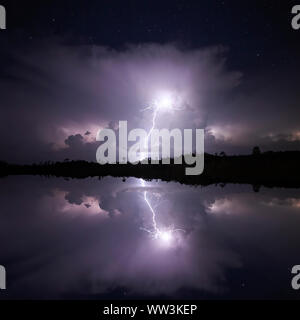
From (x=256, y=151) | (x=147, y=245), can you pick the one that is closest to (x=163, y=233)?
(x=147, y=245)

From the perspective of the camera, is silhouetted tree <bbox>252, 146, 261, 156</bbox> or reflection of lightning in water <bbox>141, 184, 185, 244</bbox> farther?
silhouetted tree <bbox>252, 146, 261, 156</bbox>

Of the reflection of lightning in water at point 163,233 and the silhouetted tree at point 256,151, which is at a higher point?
the silhouetted tree at point 256,151

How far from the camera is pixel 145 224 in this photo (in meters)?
10.4

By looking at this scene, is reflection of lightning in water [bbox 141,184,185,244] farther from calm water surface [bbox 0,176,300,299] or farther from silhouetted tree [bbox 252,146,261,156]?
silhouetted tree [bbox 252,146,261,156]

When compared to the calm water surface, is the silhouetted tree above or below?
above

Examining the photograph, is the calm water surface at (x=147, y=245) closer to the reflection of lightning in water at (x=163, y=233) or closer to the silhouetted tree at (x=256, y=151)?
the reflection of lightning in water at (x=163, y=233)

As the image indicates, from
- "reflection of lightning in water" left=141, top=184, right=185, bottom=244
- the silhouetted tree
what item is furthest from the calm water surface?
the silhouetted tree

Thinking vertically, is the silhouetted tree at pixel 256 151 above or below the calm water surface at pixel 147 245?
above

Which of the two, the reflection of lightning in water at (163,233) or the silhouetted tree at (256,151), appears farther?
the silhouetted tree at (256,151)

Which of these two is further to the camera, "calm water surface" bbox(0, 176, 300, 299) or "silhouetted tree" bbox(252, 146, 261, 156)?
"silhouetted tree" bbox(252, 146, 261, 156)

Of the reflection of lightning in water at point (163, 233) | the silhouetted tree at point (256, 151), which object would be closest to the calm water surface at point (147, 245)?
the reflection of lightning in water at point (163, 233)
